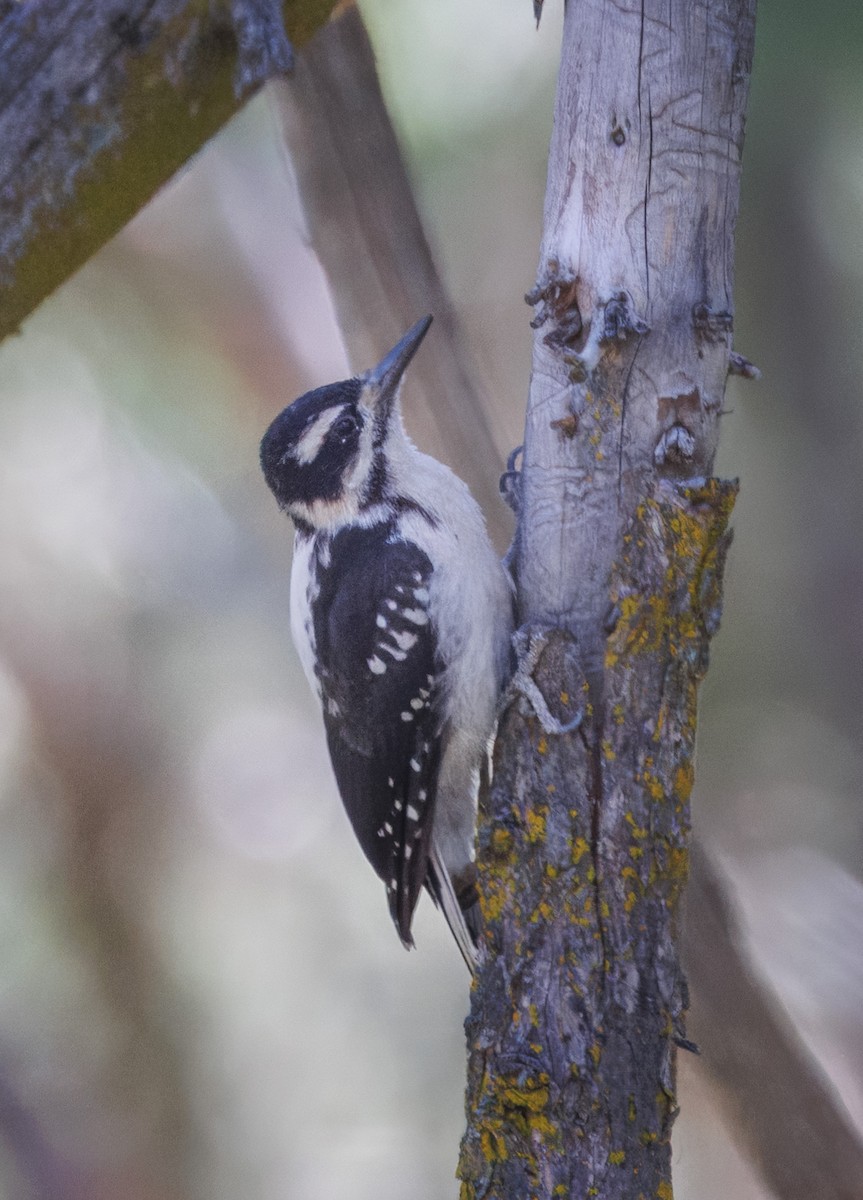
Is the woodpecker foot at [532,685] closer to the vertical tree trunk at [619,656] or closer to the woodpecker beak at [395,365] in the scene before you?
the vertical tree trunk at [619,656]

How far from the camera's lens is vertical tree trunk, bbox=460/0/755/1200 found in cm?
168

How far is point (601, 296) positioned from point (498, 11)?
8.46 ft

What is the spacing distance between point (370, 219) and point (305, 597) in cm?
89

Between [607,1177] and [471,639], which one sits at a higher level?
[471,639]

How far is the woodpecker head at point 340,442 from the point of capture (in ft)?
7.92

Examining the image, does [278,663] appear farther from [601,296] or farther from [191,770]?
[601,296]

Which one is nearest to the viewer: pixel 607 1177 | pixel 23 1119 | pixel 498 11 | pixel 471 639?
pixel 607 1177

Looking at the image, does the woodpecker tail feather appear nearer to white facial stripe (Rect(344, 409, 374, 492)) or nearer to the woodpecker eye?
white facial stripe (Rect(344, 409, 374, 492))

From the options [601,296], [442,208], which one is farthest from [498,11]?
[601,296]

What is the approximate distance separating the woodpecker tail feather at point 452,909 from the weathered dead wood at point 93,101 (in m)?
1.37

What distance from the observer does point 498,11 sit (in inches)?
153

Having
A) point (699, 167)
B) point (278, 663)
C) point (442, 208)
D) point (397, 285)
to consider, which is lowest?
point (699, 167)

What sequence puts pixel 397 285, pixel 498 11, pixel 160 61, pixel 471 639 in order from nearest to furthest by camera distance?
pixel 160 61 < pixel 471 639 < pixel 397 285 < pixel 498 11

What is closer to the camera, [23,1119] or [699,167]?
[699,167]
